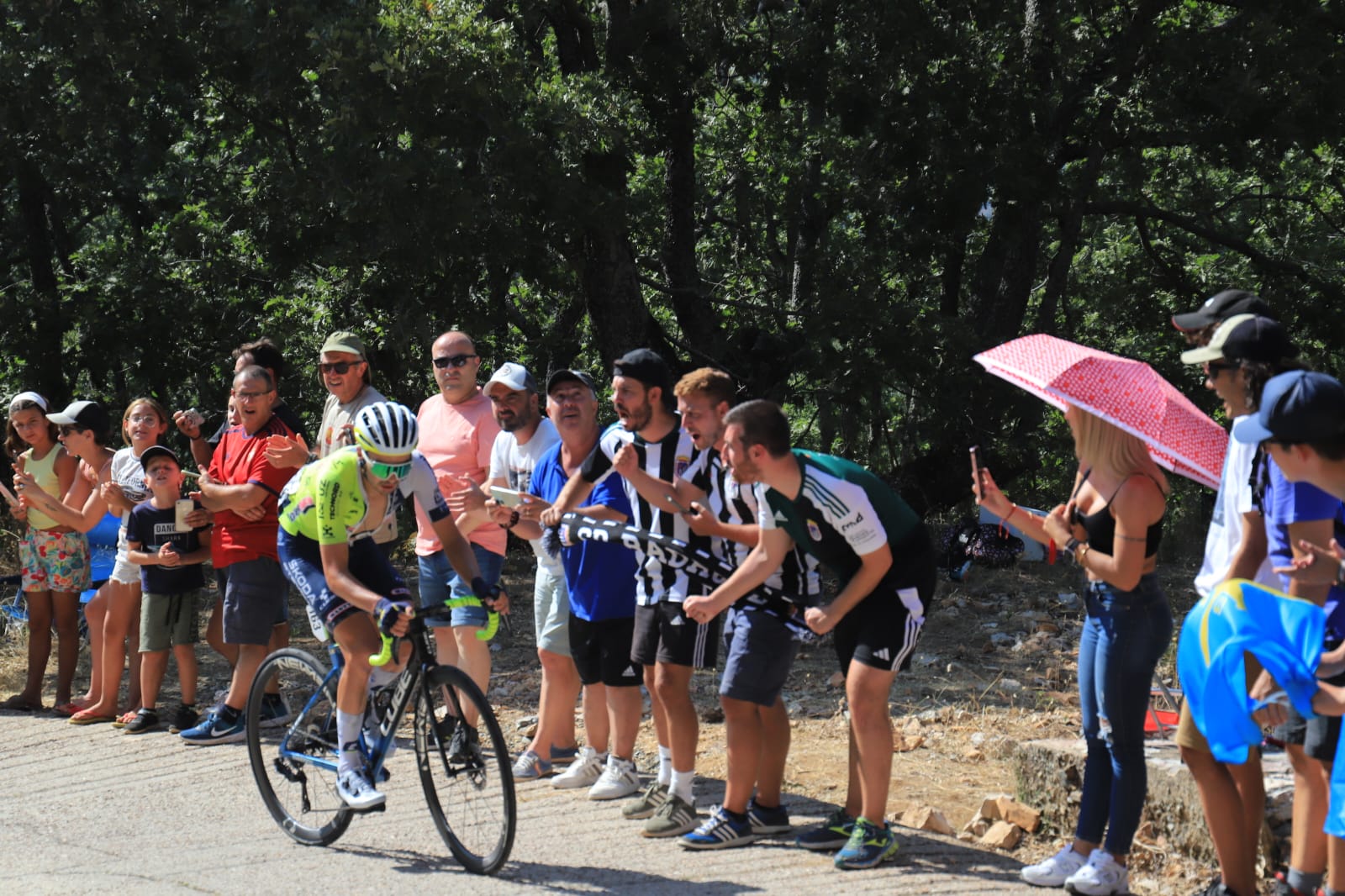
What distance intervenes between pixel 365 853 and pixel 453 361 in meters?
2.63

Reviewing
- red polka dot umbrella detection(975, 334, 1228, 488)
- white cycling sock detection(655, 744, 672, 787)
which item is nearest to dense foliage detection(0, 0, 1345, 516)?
white cycling sock detection(655, 744, 672, 787)

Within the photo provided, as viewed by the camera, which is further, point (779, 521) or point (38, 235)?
point (38, 235)

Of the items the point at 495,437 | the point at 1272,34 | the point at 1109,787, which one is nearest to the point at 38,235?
the point at 495,437

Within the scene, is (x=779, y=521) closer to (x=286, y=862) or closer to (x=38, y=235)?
(x=286, y=862)

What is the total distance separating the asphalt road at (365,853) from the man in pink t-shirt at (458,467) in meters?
0.68

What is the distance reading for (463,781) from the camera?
17.1ft

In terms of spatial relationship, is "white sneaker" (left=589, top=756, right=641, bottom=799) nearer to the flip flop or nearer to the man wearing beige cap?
the man wearing beige cap

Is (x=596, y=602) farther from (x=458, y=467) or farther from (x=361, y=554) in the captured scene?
(x=458, y=467)

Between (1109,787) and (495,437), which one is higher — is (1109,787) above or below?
below

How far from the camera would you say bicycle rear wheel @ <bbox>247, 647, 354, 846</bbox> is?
5.63 m

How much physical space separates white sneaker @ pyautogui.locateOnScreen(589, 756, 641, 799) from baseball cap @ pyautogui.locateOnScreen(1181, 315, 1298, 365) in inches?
125

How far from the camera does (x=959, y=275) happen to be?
16.1 m

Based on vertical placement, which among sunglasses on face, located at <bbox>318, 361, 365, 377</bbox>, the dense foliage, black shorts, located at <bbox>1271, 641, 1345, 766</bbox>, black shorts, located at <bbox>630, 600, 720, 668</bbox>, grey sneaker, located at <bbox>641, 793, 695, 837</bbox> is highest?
the dense foliage

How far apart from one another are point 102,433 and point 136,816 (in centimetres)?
309
